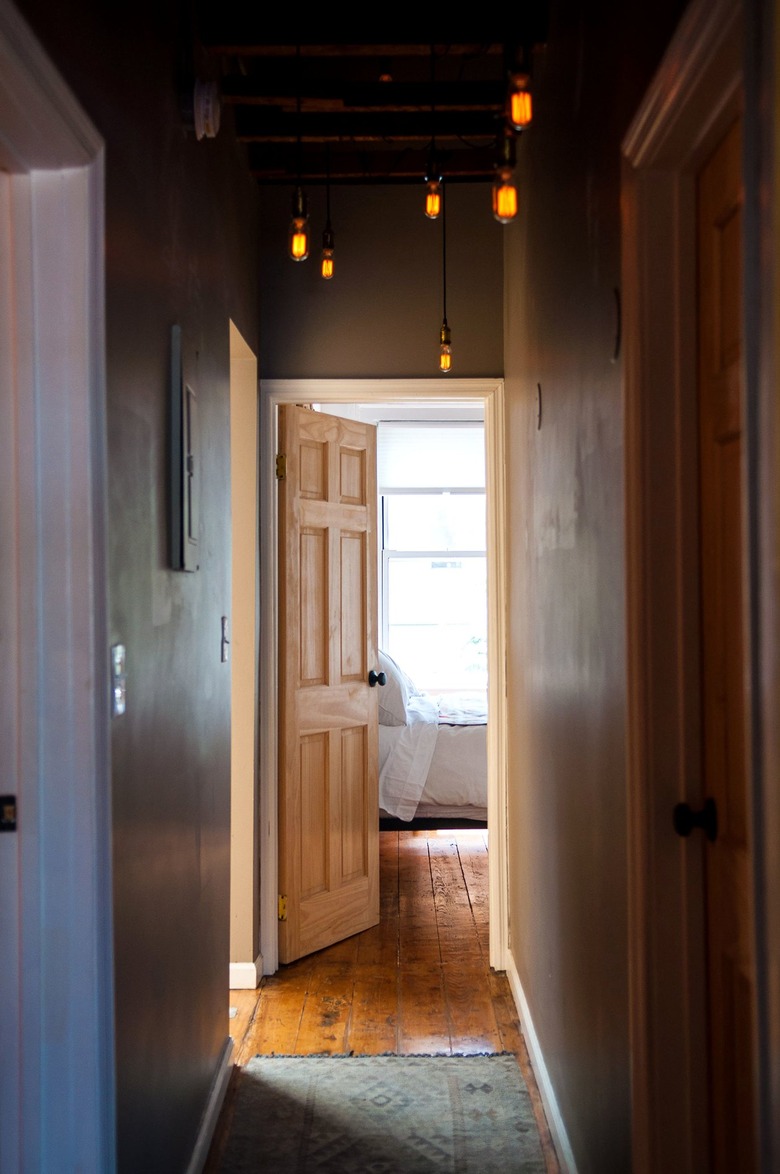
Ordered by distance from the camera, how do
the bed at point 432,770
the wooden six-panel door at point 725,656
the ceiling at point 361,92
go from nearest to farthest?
the wooden six-panel door at point 725,656
the ceiling at point 361,92
the bed at point 432,770

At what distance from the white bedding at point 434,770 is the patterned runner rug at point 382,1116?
8.64ft

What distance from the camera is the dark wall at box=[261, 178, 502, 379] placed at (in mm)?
3686

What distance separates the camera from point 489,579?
3707 mm

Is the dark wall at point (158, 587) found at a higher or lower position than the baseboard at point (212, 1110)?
higher

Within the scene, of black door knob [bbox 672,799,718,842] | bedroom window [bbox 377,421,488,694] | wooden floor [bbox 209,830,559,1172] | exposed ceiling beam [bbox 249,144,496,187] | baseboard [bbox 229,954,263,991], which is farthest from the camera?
bedroom window [bbox 377,421,488,694]

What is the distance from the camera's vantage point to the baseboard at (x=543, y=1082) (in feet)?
7.32

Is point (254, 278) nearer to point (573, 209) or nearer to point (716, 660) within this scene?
point (573, 209)

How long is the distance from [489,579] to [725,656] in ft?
7.55

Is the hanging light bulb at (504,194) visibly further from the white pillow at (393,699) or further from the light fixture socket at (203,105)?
the white pillow at (393,699)

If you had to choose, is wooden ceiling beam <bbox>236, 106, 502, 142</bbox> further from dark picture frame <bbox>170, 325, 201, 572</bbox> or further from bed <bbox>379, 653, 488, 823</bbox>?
bed <bbox>379, 653, 488, 823</bbox>

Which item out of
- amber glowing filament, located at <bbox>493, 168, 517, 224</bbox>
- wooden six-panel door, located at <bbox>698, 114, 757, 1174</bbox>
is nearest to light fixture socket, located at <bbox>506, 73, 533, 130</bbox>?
amber glowing filament, located at <bbox>493, 168, 517, 224</bbox>

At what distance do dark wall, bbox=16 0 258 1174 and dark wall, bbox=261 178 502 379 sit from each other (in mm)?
920

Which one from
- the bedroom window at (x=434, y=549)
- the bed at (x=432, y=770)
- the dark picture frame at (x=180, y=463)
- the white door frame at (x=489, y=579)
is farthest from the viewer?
the bedroom window at (x=434, y=549)

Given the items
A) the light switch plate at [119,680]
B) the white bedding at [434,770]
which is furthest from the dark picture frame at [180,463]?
the white bedding at [434,770]
